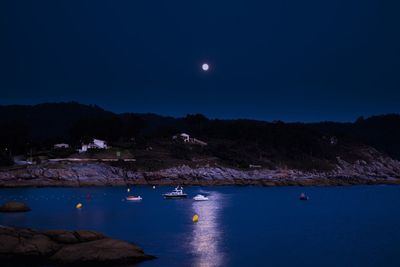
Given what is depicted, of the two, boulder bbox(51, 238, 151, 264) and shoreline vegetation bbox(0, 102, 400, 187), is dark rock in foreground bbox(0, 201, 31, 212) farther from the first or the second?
shoreline vegetation bbox(0, 102, 400, 187)

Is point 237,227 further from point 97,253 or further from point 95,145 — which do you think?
point 95,145

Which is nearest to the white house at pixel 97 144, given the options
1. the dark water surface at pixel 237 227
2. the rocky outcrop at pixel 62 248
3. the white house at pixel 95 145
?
the white house at pixel 95 145

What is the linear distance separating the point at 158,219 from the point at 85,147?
96717mm

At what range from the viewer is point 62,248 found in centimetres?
3612

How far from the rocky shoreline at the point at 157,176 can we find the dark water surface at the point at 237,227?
25397 mm

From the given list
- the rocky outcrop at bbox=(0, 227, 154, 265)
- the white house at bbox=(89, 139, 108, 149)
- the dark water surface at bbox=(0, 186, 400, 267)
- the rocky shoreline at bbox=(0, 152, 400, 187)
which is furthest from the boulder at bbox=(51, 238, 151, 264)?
the white house at bbox=(89, 139, 108, 149)

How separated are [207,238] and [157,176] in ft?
311

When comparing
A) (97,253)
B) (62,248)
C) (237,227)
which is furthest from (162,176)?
(97,253)

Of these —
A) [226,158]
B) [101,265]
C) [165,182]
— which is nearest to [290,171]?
[226,158]

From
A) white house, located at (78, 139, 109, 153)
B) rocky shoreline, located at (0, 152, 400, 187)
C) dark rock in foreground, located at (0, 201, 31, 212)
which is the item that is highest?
white house, located at (78, 139, 109, 153)

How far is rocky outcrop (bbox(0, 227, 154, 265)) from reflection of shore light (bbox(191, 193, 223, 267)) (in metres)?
6.33

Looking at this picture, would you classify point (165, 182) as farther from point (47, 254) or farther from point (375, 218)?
point (47, 254)

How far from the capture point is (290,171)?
17700cm

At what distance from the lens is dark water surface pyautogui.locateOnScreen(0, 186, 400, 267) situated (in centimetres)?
4412
